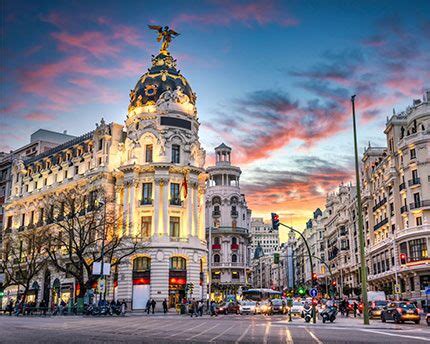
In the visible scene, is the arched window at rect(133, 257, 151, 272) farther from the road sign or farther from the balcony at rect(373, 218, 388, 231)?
the balcony at rect(373, 218, 388, 231)

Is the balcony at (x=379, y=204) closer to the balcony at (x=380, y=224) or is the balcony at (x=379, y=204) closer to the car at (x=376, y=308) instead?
the balcony at (x=380, y=224)

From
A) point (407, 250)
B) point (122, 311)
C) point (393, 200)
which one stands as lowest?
point (122, 311)

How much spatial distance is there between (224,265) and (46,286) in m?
42.1

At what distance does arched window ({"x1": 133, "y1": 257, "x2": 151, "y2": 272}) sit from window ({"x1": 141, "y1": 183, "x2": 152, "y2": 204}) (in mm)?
7632

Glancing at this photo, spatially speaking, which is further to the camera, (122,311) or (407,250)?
(407,250)

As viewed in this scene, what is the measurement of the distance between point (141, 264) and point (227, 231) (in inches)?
1861

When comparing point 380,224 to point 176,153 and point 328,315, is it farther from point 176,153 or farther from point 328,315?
point 328,315

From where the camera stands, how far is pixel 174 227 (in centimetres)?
7088

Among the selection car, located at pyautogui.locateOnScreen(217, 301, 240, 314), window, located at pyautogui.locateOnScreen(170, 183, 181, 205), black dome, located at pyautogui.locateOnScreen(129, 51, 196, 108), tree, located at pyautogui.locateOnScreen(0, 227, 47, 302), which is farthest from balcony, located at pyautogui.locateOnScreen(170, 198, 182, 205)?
tree, located at pyautogui.locateOnScreen(0, 227, 47, 302)

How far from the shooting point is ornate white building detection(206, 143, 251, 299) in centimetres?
11131

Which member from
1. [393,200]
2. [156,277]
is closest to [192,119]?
[156,277]

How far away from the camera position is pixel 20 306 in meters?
59.5

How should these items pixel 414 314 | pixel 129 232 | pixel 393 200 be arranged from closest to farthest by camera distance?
1. pixel 414 314
2. pixel 129 232
3. pixel 393 200

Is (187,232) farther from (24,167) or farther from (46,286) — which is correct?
(24,167)
